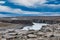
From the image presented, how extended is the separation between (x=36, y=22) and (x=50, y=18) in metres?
0.27

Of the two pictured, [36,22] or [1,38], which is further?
[36,22]

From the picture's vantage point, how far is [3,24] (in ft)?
9.59

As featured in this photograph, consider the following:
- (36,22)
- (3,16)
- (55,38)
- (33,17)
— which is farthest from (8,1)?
(55,38)

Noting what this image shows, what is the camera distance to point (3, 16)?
2.62 m

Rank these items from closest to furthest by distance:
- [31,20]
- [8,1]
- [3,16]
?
[8,1] < [3,16] < [31,20]

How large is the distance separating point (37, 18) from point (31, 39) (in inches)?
15.6

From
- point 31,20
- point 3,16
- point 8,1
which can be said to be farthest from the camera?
point 31,20

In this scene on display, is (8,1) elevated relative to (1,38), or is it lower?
elevated

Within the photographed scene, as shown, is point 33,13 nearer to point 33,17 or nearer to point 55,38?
point 33,17

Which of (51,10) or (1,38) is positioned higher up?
(51,10)

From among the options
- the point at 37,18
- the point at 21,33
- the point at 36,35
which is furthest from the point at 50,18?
the point at 21,33

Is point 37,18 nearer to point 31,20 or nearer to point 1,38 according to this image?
point 31,20

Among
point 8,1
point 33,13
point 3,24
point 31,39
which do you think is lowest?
point 31,39

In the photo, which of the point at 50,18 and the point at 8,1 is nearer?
the point at 8,1
